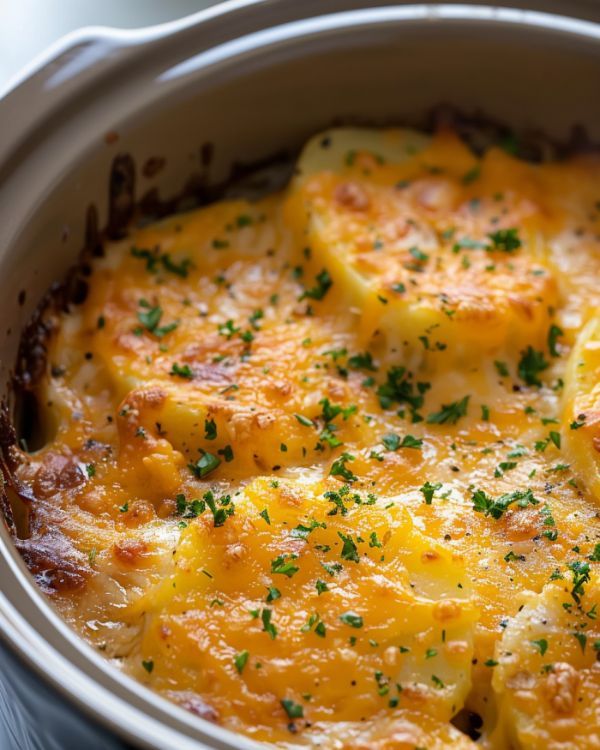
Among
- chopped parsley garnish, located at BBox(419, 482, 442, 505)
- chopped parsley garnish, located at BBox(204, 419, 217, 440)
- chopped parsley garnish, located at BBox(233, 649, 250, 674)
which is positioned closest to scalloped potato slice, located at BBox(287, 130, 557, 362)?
chopped parsley garnish, located at BBox(419, 482, 442, 505)

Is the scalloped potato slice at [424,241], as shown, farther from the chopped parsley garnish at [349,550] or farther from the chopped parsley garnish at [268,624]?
the chopped parsley garnish at [268,624]

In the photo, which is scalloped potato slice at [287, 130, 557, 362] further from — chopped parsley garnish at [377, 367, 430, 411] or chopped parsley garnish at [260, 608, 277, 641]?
chopped parsley garnish at [260, 608, 277, 641]

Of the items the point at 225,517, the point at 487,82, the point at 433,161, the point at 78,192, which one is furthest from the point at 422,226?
the point at 225,517

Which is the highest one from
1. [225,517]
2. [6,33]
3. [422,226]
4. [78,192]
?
[6,33]

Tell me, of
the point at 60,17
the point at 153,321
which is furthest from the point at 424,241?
Result: the point at 60,17

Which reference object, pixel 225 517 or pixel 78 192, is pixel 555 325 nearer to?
pixel 225 517

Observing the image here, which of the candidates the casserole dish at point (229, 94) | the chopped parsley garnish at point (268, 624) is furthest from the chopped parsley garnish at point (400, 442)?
the casserole dish at point (229, 94)

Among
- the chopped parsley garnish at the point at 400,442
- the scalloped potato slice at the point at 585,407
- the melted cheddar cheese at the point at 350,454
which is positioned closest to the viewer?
the melted cheddar cheese at the point at 350,454
